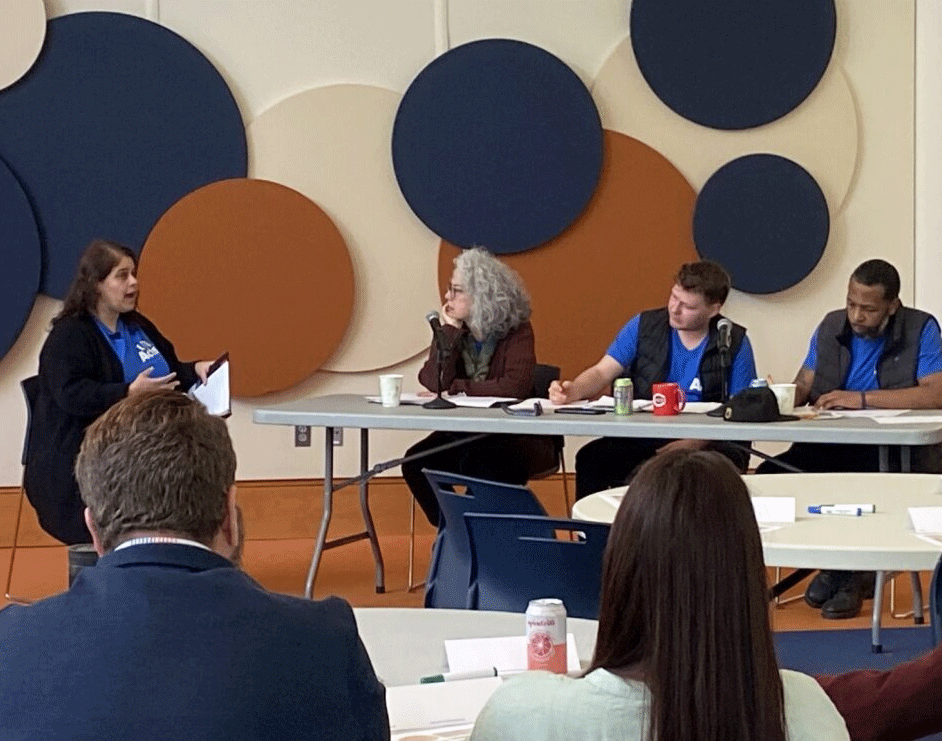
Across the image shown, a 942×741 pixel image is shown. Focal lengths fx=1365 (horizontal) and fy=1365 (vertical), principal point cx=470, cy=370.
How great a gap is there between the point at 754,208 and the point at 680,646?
505 cm

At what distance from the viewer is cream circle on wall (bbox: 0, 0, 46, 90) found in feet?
19.3

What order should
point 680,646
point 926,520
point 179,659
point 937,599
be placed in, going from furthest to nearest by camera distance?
point 926,520 → point 937,599 → point 680,646 → point 179,659

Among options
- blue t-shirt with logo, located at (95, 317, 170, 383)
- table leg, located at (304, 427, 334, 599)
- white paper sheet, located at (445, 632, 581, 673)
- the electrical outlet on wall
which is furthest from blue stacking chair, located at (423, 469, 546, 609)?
the electrical outlet on wall

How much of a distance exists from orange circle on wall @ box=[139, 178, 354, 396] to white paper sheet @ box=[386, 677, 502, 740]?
434 centimetres

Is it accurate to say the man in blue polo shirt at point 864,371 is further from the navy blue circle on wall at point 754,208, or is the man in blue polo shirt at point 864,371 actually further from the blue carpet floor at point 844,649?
the blue carpet floor at point 844,649

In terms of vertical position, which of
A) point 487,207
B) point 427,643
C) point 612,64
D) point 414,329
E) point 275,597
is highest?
point 612,64

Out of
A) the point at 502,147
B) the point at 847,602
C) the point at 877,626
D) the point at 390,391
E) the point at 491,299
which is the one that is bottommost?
the point at 847,602

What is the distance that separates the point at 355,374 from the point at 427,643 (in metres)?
4.13

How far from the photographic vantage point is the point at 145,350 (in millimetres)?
4980

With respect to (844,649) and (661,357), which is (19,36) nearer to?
(661,357)

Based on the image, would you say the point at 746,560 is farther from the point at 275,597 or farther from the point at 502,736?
the point at 275,597

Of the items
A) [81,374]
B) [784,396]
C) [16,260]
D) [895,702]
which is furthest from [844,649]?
[16,260]

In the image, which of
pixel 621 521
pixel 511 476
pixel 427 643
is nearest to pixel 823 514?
pixel 427 643

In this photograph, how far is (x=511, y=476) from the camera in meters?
5.35
